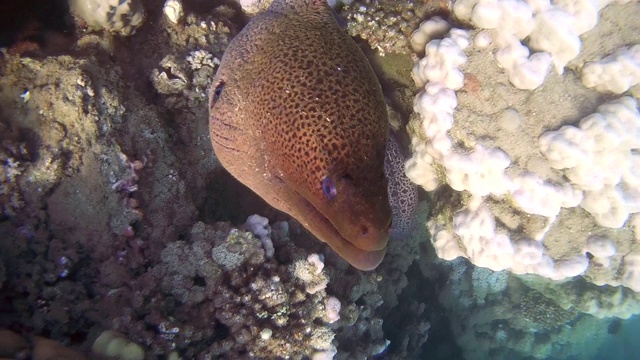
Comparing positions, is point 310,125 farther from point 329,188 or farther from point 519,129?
point 519,129

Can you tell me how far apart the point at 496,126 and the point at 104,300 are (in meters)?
3.75

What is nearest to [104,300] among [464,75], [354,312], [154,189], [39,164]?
[154,189]

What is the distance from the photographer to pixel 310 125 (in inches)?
87.0

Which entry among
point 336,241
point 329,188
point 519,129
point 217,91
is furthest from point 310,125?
point 519,129

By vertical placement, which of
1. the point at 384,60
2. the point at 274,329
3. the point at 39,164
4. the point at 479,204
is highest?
the point at 384,60

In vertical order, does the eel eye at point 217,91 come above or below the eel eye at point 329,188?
below

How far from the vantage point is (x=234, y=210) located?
167 inches

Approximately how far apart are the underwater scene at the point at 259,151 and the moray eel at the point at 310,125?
0.02 metres

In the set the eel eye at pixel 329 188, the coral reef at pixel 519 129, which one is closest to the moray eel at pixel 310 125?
the eel eye at pixel 329 188

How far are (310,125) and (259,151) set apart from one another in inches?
23.1

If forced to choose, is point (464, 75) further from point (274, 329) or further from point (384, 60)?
point (274, 329)

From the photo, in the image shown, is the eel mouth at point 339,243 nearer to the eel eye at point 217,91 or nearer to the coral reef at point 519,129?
the eel eye at point 217,91

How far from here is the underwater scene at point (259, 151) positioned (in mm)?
2930

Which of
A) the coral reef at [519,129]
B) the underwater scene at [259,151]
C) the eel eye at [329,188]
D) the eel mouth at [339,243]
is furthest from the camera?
the coral reef at [519,129]
